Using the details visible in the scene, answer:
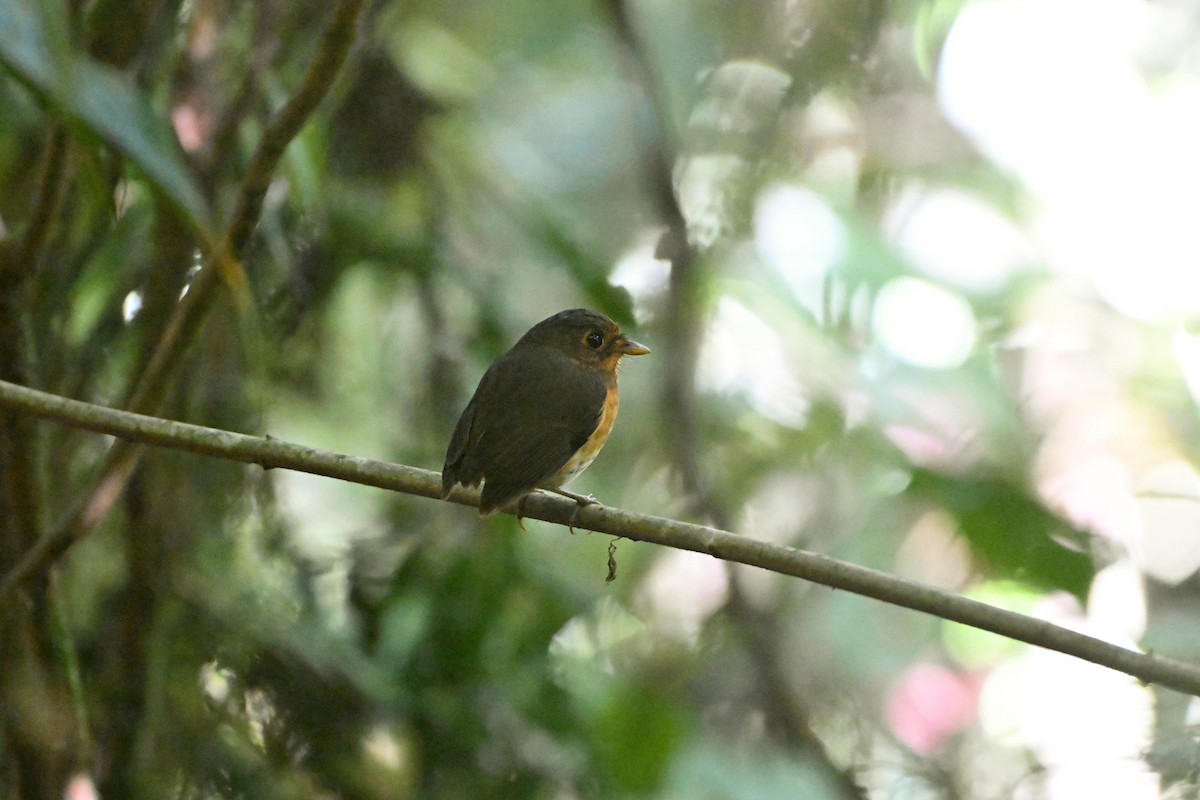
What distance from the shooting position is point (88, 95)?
5.74 feet

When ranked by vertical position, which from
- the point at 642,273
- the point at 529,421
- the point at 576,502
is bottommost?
the point at 576,502

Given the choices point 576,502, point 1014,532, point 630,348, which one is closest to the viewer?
point 576,502

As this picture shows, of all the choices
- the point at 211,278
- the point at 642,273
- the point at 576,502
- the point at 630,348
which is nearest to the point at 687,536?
the point at 576,502

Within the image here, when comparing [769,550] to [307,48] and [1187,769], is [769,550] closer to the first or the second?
[1187,769]

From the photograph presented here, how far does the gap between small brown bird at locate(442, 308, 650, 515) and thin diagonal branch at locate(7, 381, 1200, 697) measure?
0.40 metres

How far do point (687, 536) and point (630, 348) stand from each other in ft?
4.69

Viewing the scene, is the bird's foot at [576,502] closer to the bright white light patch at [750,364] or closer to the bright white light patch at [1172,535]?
the bright white light patch at [750,364]

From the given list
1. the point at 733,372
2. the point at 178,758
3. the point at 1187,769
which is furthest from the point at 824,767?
the point at 178,758

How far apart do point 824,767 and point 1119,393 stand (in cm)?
162

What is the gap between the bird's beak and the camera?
9.88 feet

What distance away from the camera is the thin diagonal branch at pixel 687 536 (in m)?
1.51

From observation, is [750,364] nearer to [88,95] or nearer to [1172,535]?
[1172,535]

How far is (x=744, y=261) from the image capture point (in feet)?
11.2

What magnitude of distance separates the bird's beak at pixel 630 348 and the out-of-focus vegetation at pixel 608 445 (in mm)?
125
